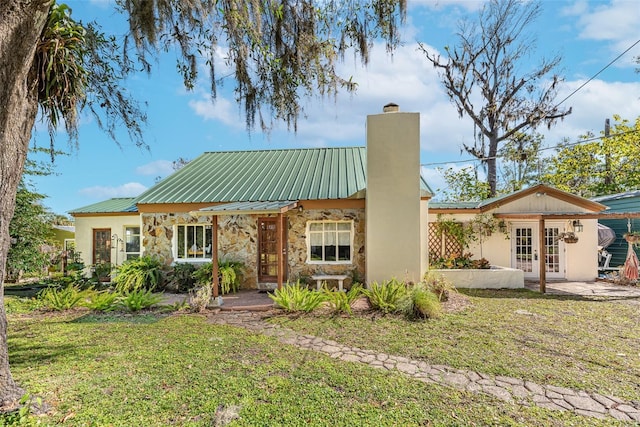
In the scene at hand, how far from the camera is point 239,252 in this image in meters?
10.4

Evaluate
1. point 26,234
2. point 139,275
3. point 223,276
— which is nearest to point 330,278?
point 223,276

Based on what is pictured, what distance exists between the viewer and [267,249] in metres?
10.5

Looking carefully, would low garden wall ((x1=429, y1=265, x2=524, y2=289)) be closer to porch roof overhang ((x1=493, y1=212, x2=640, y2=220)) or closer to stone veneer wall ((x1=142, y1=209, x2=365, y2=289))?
porch roof overhang ((x1=493, y1=212, x2=640, y2=220))

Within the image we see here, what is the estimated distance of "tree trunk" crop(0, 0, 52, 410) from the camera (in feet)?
10.2

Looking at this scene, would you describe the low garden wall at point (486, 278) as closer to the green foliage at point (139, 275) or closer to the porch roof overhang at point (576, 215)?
the porch roof overhang at point (576, 215)

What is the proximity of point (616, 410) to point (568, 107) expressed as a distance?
19424mm

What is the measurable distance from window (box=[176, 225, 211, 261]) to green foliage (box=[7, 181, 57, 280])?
4.78 metres

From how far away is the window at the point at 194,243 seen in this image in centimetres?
1068

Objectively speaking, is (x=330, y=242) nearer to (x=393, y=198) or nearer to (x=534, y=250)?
(x=393, y=198)

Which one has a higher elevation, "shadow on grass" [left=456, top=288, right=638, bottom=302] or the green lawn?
the green lawn

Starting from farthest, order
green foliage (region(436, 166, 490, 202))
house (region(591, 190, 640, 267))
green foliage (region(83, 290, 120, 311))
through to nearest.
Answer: green foliage (region(436, 166, 490, 202)), house (region(591, 190, 640, 267)), green foliage (region(83, 290, 120, 311))

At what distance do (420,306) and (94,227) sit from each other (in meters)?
12.7

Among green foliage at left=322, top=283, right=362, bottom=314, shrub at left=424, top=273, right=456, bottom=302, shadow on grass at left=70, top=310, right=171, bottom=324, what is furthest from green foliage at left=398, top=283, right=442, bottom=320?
shadow on grass at left=70, top=310, right=171, bottom=324

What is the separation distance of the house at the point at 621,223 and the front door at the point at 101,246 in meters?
20.4
